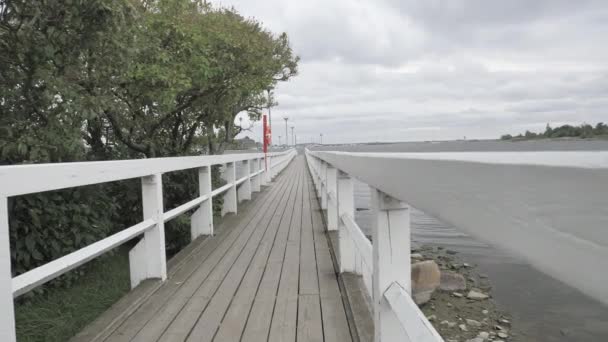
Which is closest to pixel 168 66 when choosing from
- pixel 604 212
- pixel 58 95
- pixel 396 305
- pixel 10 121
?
pixel 58 95

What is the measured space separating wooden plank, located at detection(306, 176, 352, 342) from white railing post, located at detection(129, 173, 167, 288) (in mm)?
1305

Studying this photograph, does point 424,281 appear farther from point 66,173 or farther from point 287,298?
point 66,173

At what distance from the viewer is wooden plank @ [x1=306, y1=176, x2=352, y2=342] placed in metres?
2.40

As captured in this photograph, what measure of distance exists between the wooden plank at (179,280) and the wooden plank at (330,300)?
103 cm

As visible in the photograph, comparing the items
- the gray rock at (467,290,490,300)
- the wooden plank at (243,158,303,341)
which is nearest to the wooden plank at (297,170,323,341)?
the wooden plank at (243,158,303,341)

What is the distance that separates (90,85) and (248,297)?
141 inches

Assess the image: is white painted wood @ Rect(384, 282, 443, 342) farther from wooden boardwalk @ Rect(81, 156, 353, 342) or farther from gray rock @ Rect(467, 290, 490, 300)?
gray rock @ Rect(467, 290, 490, 300)

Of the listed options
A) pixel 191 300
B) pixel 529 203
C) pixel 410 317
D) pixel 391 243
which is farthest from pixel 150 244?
pixel 529 203

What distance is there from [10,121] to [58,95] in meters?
0.53

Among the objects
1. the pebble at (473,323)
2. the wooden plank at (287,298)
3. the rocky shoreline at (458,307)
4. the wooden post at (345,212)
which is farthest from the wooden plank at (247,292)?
the pebble at (473,323)

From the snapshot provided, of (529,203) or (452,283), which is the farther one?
(452,283)

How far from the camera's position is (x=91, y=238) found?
439 centimetres

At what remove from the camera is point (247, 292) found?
3.15 meters

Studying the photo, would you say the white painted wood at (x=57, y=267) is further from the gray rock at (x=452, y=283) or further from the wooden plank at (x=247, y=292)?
the gray rock at (x=452, y=283)
